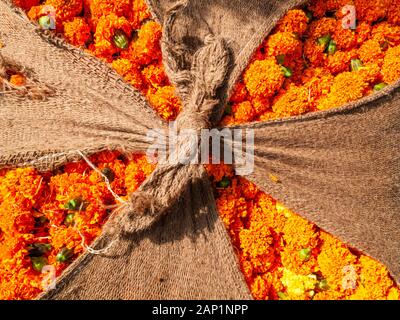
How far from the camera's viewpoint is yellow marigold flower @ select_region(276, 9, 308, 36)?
1316mm

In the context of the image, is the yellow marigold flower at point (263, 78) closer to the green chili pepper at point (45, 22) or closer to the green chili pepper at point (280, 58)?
the green chili pepper at point (280, 58)

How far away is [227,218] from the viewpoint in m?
1.26

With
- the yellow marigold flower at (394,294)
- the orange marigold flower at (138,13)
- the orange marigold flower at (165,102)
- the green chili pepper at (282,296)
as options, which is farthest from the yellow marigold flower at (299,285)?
the orange marigold flower at (138,13)

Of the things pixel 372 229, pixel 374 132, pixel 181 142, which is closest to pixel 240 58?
pixel 181 142

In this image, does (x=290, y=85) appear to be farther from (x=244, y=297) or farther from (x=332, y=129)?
(x=244, y=297)

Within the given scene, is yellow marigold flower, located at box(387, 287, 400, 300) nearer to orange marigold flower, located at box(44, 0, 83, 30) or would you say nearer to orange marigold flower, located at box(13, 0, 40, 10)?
orange marigold flower, located at box(44, 0, 83, 30)

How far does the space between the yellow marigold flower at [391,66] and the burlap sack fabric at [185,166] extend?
0.17 ft

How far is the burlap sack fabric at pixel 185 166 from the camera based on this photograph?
1206 mm

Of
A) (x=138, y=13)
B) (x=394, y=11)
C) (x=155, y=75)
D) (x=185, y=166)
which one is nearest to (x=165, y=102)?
(x=155, y=75)

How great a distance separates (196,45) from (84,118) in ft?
1.47

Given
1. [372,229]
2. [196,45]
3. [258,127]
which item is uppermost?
[196,45]

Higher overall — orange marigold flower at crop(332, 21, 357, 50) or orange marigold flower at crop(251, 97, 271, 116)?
orange marigold flower at crop(332, 21, 357, 50)

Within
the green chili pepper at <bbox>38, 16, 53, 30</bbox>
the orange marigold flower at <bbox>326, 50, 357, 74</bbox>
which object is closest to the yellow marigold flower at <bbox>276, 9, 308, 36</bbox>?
the orange marigold flower at <bbox>326, 50, 357, 74</bbox>

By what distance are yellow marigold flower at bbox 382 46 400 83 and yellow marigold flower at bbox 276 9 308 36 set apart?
305 mm
